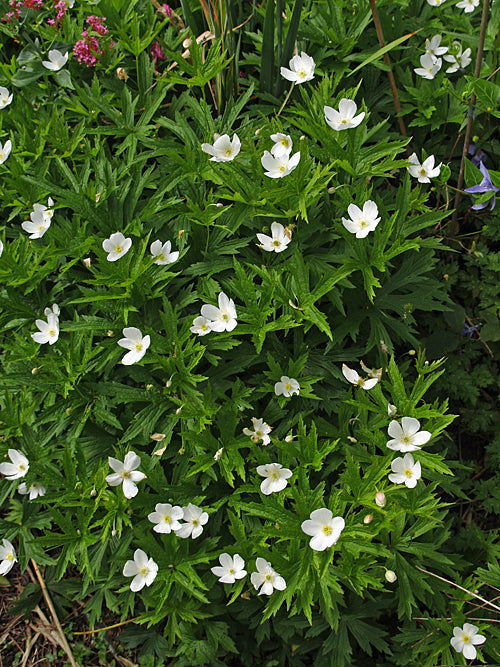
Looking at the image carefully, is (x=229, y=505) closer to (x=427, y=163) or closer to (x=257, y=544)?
(x=257, y=544)

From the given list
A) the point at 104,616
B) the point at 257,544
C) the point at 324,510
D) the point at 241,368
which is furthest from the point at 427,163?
the point at 104,616

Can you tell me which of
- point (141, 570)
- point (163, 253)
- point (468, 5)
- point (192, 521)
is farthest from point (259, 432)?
point (468, 5)

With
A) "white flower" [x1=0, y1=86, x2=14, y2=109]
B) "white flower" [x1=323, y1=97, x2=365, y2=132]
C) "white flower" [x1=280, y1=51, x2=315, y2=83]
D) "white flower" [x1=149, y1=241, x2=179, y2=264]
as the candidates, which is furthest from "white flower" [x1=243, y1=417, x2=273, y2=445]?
"white flower" [x1=0, y1=86, x2=14, y2=109]

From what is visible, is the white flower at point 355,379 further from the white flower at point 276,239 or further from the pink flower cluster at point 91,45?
the pink flower cluster at point 91,45

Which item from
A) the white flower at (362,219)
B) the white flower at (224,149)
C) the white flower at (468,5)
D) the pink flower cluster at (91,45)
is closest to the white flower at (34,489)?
the white flower at (224,149)

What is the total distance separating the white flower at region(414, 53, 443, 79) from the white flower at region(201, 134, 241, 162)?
1.14m

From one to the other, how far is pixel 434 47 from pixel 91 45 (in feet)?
5.55

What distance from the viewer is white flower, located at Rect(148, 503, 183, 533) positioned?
2.09 meters

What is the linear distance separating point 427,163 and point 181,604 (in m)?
2.15

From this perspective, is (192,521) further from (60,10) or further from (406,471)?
(60,10)

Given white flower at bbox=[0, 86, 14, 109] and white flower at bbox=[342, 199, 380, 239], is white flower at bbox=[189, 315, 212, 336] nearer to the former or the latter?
white flower at bbox=[342, 199, 380, 239]

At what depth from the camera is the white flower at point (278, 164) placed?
2170 mm

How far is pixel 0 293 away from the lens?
2547mm

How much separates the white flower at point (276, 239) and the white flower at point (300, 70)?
30.6 inches
